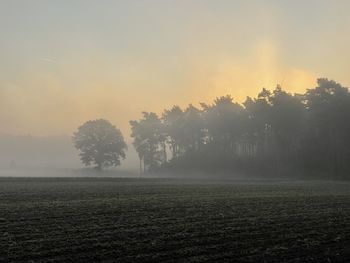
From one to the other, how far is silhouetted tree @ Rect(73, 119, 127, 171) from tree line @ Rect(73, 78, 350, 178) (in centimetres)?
201

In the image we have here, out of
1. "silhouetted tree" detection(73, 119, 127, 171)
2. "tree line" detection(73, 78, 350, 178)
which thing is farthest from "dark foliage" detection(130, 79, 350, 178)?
"silhouetted tree" detection(73, 119, 127, 171)

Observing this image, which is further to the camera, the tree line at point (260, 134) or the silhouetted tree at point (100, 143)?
the silhouetted tree at point (100, 143)

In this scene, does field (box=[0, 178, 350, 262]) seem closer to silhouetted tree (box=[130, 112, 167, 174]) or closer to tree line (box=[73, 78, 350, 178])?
tree line (box=[73, 78, 350, 178])

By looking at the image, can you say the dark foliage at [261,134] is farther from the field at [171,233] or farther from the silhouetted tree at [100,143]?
the field at [171,233]

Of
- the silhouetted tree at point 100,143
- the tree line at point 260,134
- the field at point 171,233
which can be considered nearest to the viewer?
the field at point 171,233

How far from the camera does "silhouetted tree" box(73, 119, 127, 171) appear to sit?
13038 centimetres

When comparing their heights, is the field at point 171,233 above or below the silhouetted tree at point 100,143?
below

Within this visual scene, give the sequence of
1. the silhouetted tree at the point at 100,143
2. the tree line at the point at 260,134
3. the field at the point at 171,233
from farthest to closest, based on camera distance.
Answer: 1. the silhouetted tree at the point at 100,143
2. the tree line at the point at 260,134
3. the field at the point at 171,233

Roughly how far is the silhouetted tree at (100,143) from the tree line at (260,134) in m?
2.01

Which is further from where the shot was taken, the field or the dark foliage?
the dark foliage

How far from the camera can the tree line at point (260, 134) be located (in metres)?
90.5

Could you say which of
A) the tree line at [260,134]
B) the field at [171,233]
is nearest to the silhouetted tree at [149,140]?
the tree line at [260,134]

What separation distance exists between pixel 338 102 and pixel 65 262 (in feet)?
274

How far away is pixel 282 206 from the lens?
29531 mm
